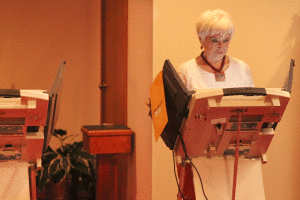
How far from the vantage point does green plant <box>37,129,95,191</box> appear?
295cm

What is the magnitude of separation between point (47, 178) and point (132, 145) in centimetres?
83

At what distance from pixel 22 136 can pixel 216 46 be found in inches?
33.2

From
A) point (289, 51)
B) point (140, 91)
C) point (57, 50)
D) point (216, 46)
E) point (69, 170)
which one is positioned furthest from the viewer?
point (57, 50)

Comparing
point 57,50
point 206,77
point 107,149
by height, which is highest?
point 57,50

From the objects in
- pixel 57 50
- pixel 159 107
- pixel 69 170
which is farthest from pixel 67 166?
pixel 159 107

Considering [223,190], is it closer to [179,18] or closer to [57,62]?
[179,18]

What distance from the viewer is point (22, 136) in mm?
1267

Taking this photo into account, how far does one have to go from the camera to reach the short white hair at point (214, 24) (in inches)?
56.7

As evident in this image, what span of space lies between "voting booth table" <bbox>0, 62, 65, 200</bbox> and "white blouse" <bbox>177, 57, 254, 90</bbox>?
537 mm

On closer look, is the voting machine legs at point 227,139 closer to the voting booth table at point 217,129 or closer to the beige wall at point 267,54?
the voting booth table at point 217,129

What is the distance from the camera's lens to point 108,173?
8.72 ft

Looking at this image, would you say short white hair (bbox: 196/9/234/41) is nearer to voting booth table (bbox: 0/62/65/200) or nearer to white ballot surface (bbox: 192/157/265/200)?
white ballot surface (bbox: 192/157/265/200)

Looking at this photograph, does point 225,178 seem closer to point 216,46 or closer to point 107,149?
point 216,46

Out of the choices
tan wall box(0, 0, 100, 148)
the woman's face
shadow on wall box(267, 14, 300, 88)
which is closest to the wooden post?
shadow on wall box(267, 14, 300, 88)
